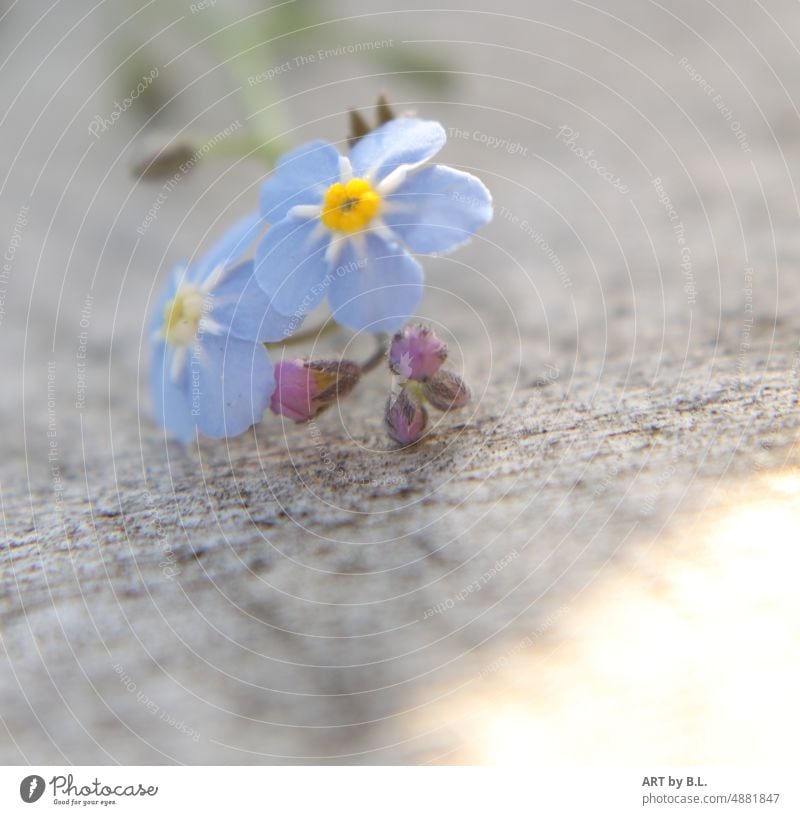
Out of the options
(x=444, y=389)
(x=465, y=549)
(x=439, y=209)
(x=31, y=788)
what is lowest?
(x=31, y=788)

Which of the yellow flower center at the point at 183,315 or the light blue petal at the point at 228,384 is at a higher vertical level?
the yellow flower center at the point at 183,315

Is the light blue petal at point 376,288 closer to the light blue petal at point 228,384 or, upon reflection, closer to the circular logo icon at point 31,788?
the light blue petal at point 228,384

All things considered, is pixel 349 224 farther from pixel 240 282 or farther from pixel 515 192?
pixel 515 192

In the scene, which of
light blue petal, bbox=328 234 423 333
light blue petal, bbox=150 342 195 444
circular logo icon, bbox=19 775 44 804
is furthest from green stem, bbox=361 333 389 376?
circular logo icon, bbox=19 775 44 804

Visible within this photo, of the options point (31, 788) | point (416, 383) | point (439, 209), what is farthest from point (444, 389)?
point (31, 788)

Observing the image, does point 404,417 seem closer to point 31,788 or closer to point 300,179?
point 300,179

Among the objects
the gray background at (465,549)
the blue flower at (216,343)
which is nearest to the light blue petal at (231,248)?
the blue flower at (216,343)
